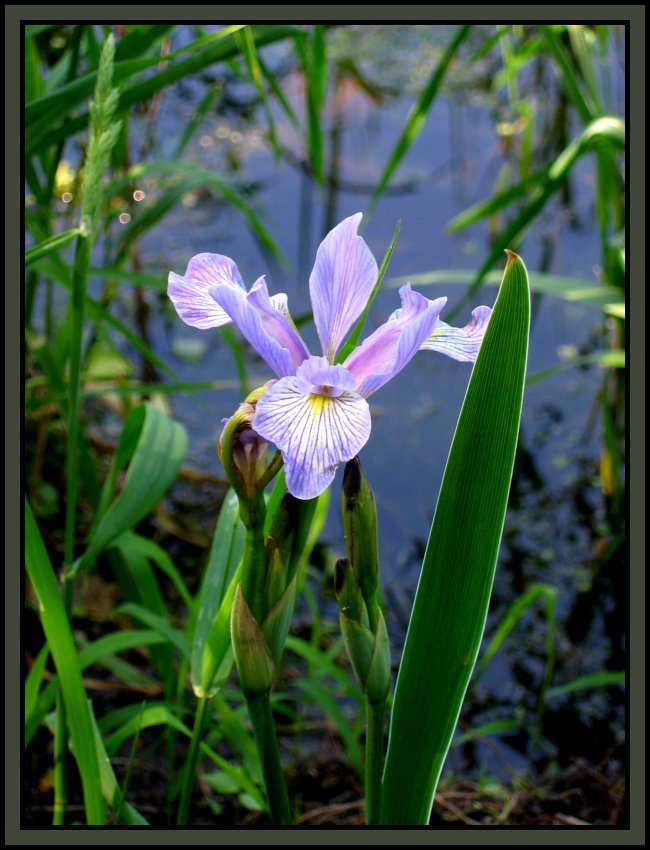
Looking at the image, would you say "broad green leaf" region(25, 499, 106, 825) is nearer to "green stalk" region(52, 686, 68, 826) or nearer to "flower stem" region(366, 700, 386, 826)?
"green stalk" region(52, 686, 68, 826)

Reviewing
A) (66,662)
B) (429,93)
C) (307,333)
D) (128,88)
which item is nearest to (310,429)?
(66,662)

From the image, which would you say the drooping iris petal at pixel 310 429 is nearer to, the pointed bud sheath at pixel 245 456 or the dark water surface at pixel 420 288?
the pointed bud sheath at pixel 245 456

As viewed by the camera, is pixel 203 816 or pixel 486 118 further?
pixel 486 118

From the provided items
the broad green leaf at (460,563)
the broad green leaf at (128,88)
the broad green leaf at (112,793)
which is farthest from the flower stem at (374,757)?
the broad green leaf at (128,88)

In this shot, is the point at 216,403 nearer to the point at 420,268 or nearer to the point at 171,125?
the point at 420,268

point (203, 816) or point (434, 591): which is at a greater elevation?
point (434, 591)

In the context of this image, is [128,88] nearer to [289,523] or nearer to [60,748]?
[289,523]
